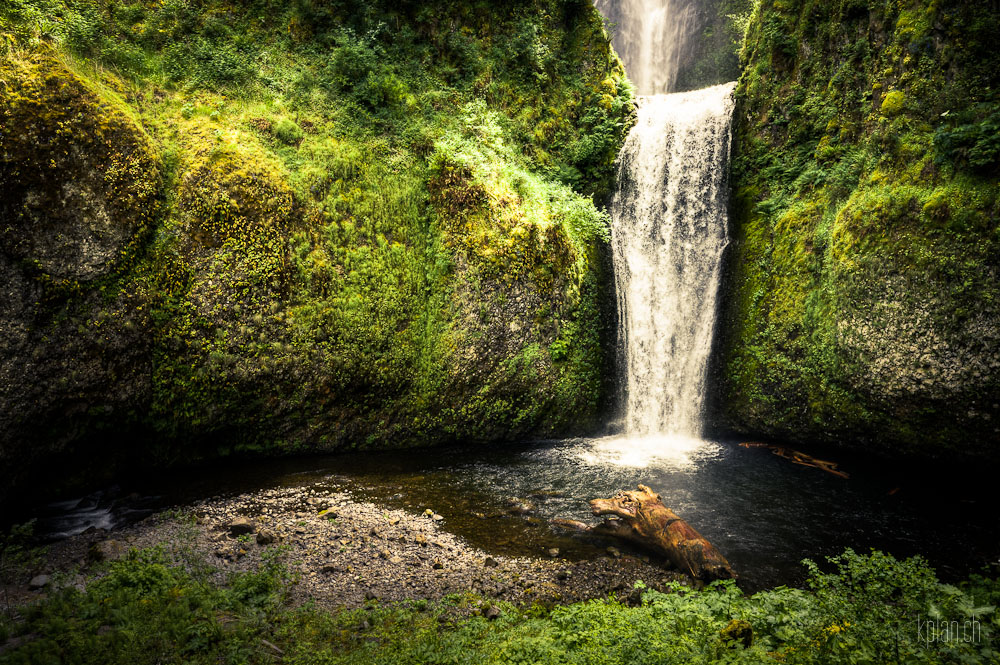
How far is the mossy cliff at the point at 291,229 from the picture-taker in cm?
692

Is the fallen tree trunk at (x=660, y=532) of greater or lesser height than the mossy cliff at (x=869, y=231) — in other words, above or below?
below

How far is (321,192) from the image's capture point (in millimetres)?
9539

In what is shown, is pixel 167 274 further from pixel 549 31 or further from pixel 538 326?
pixel 549 31

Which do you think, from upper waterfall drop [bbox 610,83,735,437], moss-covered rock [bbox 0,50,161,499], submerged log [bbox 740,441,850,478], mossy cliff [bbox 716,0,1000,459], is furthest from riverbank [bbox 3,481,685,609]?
mossy cliff [bbox 716,0,1000,459]

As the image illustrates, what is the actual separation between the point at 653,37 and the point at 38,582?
3097cm

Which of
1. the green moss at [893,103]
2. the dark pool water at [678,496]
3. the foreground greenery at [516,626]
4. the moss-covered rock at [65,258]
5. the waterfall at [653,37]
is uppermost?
the waterfall at [653,37]

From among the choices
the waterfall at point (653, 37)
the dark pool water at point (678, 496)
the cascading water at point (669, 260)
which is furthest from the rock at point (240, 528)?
the waterfall at point (653, 37)

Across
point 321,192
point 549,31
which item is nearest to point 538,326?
point 321,192

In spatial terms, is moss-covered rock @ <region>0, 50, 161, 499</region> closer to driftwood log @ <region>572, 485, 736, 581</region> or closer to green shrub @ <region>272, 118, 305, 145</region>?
green shrub @ <region>272, 118, 305, 145</region>

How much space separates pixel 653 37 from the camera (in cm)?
2472

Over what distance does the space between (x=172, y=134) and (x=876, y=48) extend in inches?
569

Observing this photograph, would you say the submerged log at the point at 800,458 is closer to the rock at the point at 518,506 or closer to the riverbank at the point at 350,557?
the riverbank at the point at 350,557

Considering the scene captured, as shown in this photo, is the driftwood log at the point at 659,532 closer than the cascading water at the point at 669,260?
Yes

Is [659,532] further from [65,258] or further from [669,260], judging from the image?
[65,258]
